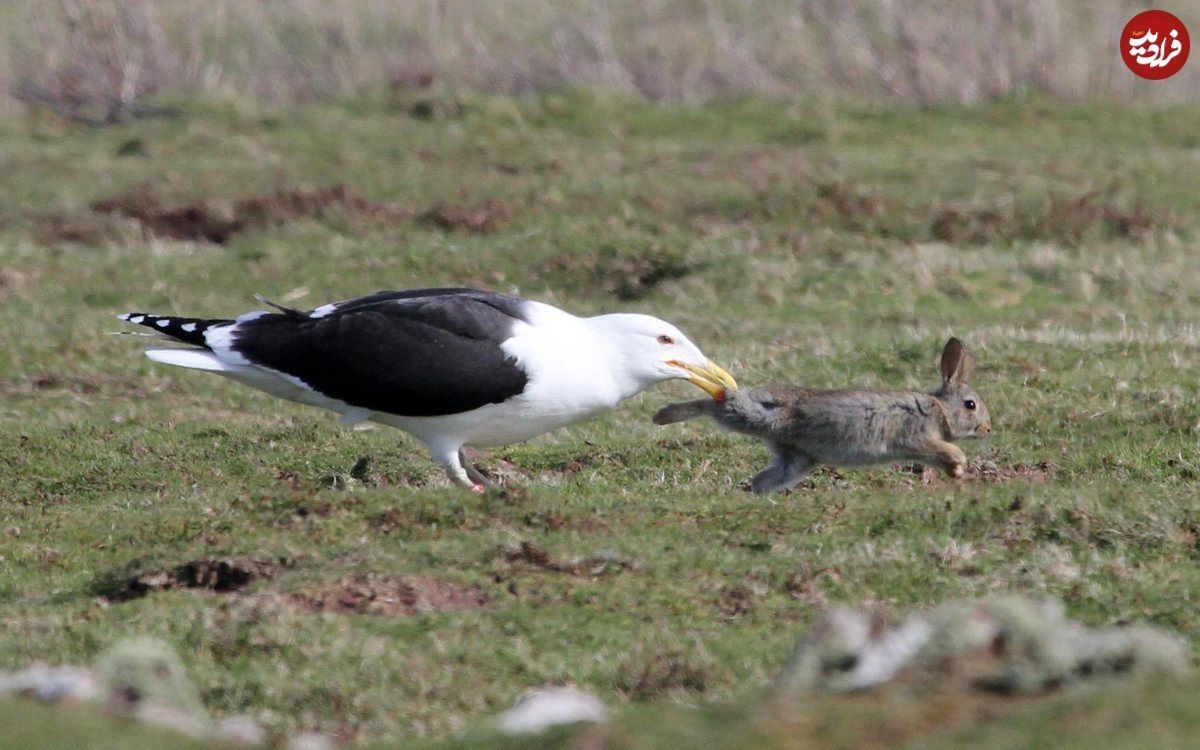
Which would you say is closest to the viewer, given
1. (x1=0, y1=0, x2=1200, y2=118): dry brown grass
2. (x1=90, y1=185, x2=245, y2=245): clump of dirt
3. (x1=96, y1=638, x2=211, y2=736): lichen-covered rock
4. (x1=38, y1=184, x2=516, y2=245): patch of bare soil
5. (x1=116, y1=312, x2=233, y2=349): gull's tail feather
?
(x1=96, y1=638, x2=211, y2=736): lichen-covered rock

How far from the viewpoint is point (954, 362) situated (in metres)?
9.48

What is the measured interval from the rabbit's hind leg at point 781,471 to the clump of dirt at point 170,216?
938cm

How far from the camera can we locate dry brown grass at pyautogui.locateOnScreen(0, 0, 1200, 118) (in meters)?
21.5

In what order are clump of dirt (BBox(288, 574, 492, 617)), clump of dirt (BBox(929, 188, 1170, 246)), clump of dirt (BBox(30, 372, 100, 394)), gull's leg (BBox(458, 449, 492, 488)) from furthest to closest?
clump of dirt (BBox(929, 188, 1170, 246)) → clump of dirt (BBox(30, 372, 100, 394)) → gull's leg (BBox(458, 449, 492, 488)) → clump of dirt (BBox(288, 574, 492, 617))

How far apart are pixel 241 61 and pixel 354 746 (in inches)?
820

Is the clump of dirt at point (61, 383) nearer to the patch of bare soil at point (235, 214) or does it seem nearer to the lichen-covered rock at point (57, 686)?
the patch of bare soil at point (235, 214)

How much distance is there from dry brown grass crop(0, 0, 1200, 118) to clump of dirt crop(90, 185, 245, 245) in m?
4.58

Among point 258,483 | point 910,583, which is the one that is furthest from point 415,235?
point 910,583

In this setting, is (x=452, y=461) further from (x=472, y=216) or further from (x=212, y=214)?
(x=212, y=214)

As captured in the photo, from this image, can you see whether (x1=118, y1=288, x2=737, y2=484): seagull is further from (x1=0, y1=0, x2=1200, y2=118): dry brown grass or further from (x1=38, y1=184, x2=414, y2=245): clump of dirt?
(x1=0, y1=0, x2=1200, y2=118): dry brown grass

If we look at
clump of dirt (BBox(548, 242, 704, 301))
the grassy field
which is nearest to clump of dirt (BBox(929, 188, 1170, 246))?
the grassy field

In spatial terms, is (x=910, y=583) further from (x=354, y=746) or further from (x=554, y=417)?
(x=354, y=746)
